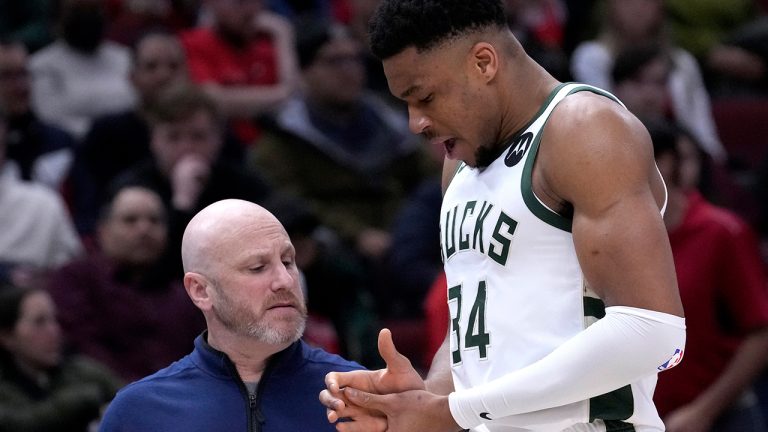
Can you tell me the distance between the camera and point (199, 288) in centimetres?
407

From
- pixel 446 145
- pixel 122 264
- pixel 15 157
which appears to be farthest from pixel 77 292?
pixel 446 145

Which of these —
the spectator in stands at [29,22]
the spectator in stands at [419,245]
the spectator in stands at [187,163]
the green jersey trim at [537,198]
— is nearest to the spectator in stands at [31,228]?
the spectator in stands at [187,163]

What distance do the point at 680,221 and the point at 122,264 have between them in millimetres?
2823

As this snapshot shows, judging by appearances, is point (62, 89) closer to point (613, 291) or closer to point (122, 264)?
point (122, 264)

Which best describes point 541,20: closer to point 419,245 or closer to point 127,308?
point 419,245

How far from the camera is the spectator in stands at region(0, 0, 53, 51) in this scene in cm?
969

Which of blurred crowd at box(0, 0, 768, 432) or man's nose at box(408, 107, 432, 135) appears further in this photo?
blurred crowd at box(0, 0, 768, 432)

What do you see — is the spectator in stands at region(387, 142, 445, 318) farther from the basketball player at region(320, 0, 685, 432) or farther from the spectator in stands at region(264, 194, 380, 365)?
the basketball player at region(320, 0, 685, 432)

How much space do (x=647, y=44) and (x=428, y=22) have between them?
20.8ft

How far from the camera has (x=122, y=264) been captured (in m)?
7.07

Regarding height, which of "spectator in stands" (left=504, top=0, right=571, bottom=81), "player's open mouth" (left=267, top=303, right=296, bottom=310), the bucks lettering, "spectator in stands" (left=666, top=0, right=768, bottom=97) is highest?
the bucks lettering

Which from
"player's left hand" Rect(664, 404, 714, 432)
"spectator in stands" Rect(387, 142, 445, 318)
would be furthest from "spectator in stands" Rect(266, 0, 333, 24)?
"player's left hand" Rect(664, 404, 714, 432)

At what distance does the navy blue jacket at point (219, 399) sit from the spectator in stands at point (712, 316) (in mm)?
2634

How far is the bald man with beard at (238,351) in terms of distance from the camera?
3959 mm
